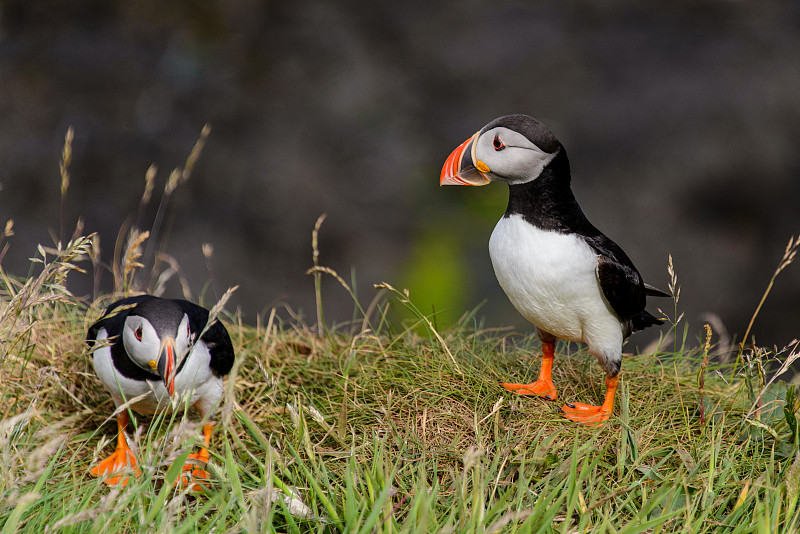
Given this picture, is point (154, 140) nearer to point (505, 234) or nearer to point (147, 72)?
point (147, 72)

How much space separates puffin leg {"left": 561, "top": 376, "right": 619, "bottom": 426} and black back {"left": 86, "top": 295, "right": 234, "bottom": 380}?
4.35 ft

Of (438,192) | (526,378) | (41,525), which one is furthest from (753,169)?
(41,525)

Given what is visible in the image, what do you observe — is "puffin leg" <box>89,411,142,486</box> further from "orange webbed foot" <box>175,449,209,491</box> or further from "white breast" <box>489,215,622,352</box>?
"white breast" <box>489,215,622,352</box>

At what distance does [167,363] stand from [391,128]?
3.75 m

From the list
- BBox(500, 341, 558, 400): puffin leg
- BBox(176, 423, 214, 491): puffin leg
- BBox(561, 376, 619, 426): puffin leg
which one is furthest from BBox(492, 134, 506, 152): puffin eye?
BBox(176, 423, 214, 491): puffin leg

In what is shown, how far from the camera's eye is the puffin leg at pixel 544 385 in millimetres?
2791

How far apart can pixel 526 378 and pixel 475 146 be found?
1.04 metres

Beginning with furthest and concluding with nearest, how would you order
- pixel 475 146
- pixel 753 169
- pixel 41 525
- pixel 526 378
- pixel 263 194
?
1. pixel 263 194
2. pixel 753 169
3. pixel 526 378
4. pixel 475 146
5. pixel 41 525

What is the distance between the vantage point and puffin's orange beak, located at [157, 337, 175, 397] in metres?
2.46

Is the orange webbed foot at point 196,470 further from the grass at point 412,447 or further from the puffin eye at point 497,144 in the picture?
the puffin eye at point 497,144

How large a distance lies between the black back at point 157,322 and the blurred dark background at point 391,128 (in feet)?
7.33

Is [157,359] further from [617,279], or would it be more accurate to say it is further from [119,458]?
[617,279]

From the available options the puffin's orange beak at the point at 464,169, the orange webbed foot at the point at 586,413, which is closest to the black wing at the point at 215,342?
the puffin's orange beak at the point at 464,169

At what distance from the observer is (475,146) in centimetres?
254
